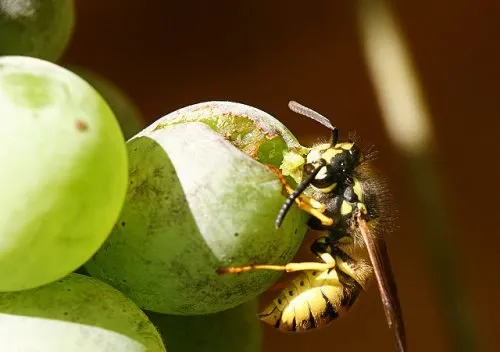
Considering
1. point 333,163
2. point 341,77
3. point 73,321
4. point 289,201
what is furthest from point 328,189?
point 341,77

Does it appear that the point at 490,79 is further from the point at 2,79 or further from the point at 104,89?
the point at 2,79

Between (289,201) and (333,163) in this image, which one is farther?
(333,163)

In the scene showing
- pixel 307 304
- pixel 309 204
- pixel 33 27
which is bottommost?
pixel 307 304

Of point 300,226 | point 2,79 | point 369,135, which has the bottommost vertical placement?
point 369,135

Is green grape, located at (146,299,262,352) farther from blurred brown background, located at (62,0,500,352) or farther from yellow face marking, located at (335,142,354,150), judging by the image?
blurred brown background, located at (62,0,500,352)

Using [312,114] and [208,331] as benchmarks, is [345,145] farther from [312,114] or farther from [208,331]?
[208,331]

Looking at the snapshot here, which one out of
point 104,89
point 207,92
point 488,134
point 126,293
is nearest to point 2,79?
point 126,293
